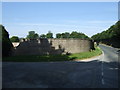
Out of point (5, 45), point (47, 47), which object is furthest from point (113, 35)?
point (5, 45)

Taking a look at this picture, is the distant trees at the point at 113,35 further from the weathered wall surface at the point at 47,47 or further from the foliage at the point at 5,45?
the foliage at the point at 5,45

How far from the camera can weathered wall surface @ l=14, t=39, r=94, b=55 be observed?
99.7 feet

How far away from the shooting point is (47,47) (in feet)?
102

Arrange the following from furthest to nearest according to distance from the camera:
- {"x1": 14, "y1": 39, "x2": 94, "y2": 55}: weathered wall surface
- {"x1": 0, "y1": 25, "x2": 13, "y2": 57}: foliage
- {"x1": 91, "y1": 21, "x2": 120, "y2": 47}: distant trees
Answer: {"x1": 91, "y1": 21, "x2": 120, "y2": 47}: distant trees → {"x1": 14, "y1": 39, "x2": 94, "y2": 55}: weathered wall surface → {"x1": 0, "y1": 25, "x2": 13, "y2": 57}: foliage

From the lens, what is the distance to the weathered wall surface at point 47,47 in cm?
3039

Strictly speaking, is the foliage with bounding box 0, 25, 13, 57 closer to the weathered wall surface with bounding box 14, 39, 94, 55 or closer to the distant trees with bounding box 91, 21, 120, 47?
the weathered wall surface with bounding box 14, 39, 94, 55

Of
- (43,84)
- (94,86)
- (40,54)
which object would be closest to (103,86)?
(94,86)

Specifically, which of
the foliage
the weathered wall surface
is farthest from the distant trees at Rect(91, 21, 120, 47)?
the foliage

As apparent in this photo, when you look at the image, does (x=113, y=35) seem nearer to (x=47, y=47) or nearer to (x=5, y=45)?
(x=47, y=47)

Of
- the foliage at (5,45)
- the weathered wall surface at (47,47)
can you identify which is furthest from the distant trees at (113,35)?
the foliage at (5,45)

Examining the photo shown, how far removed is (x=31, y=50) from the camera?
1200 inches

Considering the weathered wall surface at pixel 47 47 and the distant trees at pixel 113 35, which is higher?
the distant trees at pixel 113 35

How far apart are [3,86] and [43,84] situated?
287 cm

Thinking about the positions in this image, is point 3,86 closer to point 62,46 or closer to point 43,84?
point 43,84
